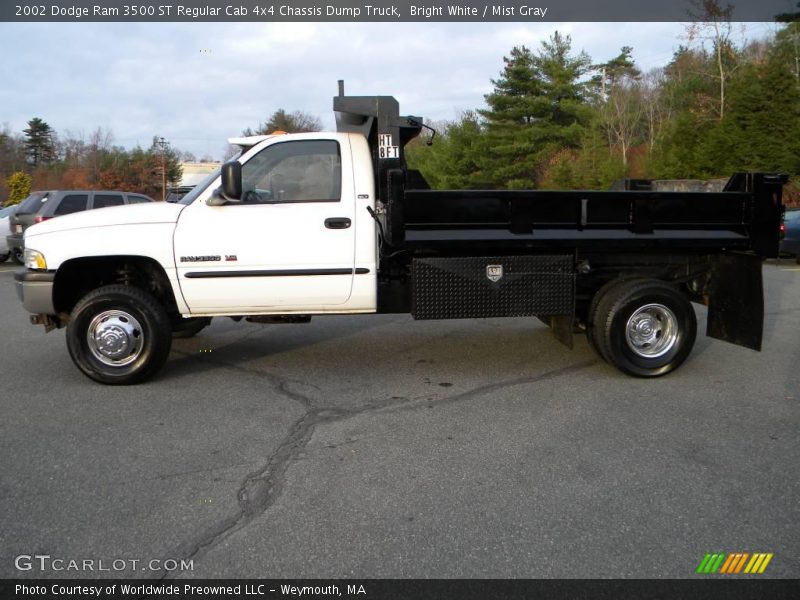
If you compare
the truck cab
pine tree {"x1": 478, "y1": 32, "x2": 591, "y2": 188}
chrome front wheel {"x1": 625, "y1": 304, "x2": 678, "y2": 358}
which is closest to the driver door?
the truck cab

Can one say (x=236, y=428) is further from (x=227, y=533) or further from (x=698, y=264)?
(x=698, y=264)

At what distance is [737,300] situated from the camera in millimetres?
6375

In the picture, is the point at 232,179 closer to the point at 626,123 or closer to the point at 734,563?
the point at 734,563

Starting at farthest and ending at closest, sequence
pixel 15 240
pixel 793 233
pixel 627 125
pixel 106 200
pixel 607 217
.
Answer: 1. pixel 627 125
2. pixel 106 200
3. pixel 15 240
4. pixel 793 233
5. pixel 607 217

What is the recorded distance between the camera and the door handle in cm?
592

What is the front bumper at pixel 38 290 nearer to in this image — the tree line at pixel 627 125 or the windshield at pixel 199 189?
the windshield at pixel 199 189

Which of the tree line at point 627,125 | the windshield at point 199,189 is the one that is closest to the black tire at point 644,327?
the windshield at point 199,189

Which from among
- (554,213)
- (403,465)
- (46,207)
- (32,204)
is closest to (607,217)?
(554,213)

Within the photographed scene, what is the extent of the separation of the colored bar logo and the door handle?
375 centimetres

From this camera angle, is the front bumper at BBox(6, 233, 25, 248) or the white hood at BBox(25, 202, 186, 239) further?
the front bumper at BBox(6, 233, 25, 248)

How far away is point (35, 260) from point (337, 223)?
257 centimetres

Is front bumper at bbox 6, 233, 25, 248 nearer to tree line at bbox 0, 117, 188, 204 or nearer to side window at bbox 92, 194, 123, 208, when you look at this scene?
side window at bbox 92, 194, 123, 208
